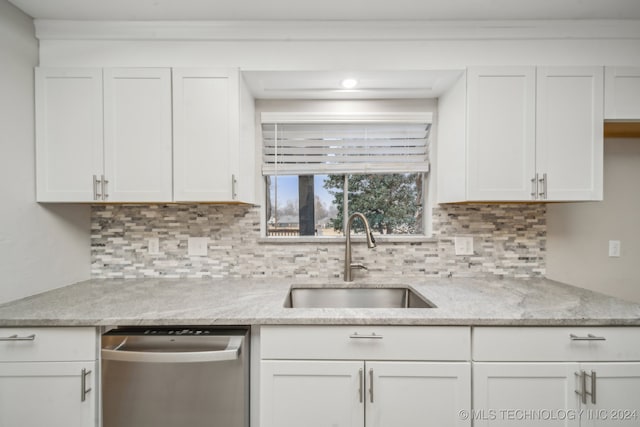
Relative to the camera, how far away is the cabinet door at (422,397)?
121cm

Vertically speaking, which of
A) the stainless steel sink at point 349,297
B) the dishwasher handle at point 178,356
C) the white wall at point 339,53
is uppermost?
the white wall at point 339,53

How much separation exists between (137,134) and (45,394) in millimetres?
1259

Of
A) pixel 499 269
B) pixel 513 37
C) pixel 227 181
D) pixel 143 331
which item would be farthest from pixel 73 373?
pixel 513 37

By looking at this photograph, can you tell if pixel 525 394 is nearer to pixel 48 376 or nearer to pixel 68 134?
pixel 48 376

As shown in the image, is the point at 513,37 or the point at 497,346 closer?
the point at 497,346

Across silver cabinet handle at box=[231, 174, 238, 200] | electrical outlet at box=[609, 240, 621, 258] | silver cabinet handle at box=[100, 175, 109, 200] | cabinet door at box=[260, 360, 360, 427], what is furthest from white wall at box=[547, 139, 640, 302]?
silver cabinet handle at box=[100, 175, 109, 200]

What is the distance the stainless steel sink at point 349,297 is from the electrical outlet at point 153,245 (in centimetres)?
94

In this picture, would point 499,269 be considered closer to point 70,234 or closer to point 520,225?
point 520,225

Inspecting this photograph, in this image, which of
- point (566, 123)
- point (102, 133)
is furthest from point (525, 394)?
point (102, 133)

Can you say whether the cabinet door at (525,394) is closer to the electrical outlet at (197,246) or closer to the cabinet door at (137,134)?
the electrical outlet at (197,246)

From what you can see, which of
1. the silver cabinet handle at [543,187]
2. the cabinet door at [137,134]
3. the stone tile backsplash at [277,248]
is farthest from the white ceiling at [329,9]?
the stone tile backsplash at [277,248]

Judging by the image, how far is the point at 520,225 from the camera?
75.4 inches

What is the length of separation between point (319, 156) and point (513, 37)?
1287mm

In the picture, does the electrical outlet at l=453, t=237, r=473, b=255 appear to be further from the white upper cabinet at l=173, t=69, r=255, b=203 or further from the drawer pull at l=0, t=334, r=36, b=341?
the drawer pull at l=0, t=334, r=36, b=341
